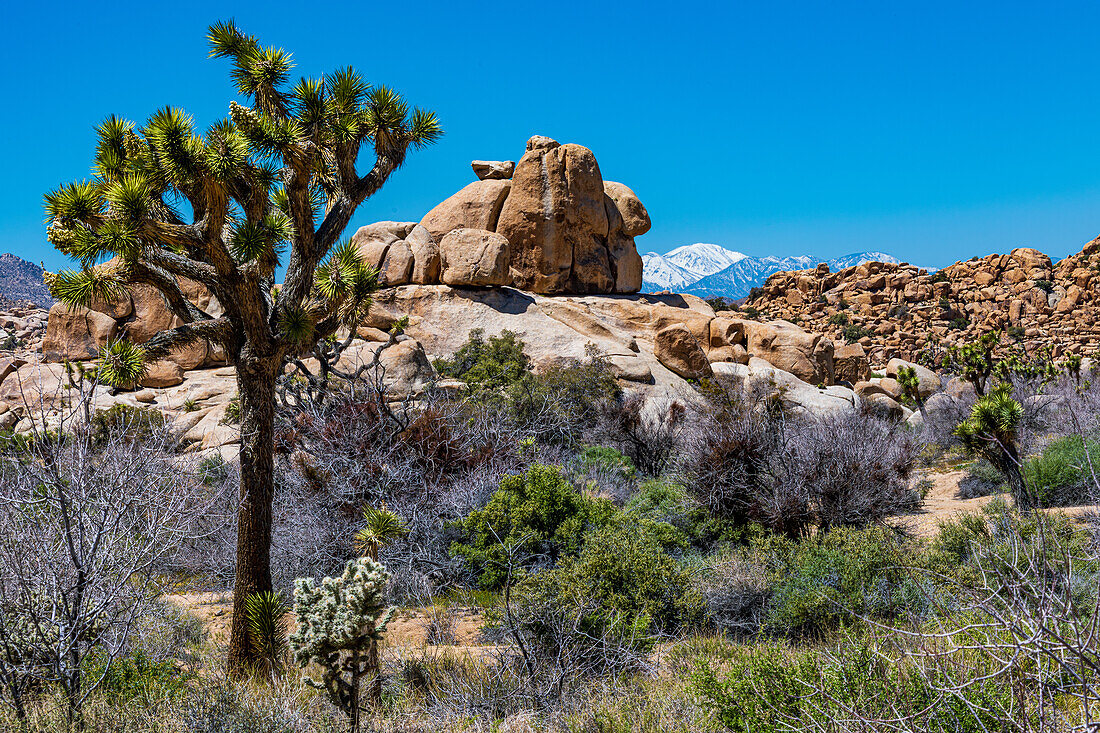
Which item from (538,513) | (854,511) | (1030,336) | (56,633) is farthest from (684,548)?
(1030,336)

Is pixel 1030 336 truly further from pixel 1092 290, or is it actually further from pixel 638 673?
pixel 638 673

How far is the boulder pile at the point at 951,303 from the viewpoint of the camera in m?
49.9

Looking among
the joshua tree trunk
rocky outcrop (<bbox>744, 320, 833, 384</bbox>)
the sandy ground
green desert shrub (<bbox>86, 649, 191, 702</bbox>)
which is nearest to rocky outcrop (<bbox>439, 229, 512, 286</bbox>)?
rocky outcrop (<bbox>744, 320, 833, 384</bbox>)

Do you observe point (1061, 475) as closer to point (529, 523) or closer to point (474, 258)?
point (529, 523)

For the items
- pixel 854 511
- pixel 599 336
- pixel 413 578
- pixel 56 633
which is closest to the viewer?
pixel 56 633

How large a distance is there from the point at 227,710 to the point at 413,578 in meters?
4.08

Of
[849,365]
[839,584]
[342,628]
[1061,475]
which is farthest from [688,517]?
[849,365]

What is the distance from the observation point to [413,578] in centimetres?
868

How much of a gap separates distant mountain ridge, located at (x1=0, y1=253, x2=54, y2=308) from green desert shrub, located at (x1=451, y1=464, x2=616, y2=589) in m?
109

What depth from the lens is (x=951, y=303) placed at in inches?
2248

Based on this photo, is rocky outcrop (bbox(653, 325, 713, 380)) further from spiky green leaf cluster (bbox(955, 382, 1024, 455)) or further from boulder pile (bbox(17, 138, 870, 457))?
spiky green leaf cluster (bbox(955, 382, 1024, 455))

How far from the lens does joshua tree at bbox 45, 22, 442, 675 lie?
5.84 meters

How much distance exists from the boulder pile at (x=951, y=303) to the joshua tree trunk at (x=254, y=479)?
4658 cm

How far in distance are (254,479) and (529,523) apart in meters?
3.75
